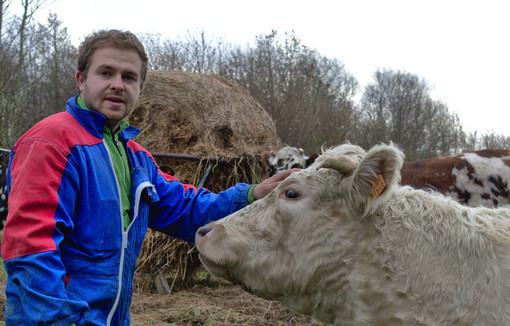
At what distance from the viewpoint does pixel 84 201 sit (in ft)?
6.72

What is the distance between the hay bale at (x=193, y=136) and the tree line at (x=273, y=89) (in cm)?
448

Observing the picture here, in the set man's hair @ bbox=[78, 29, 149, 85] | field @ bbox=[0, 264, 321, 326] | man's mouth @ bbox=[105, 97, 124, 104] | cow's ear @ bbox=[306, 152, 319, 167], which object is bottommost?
field @ bbox=[0, 264, 321, 326]

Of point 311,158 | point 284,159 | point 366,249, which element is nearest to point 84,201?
→ point 366,249

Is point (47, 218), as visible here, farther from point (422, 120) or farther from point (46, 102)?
point (422, 120)

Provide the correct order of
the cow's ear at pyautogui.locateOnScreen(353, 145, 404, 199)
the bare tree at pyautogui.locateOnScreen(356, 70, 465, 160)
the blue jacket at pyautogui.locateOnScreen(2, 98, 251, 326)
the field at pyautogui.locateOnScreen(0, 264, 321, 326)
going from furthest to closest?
the bare tree at pyautogui.locateOnScreen(356, 70, 465, 160) → the field at pyautogui.locateOnScreen(0, 264, 321, 326) → the cow's ear at pyautogui.locateOnScreen(353, 145, 404, 199) → the blue jacket at pyautogui.locateOnScreen(2, 98, 251, 326)

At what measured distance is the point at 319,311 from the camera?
224 centimetres

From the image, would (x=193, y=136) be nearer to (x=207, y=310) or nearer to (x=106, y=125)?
(x=207, y=310)

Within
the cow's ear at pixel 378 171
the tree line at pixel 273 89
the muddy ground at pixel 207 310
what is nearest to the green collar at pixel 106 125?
the cow's ear at pixel 378 171

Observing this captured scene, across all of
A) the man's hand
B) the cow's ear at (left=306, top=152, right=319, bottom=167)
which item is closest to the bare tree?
the cow's ear at (left=306, top=152, right=319, bottom=167)

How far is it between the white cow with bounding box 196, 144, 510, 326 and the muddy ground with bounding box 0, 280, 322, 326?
3103 millimetres

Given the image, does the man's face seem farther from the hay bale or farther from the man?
the hay bale

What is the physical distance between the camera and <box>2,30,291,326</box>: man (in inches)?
66.7

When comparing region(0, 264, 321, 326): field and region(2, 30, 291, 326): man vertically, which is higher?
region(2, 30, 291, 326): man

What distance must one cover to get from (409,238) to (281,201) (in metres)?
0.63
